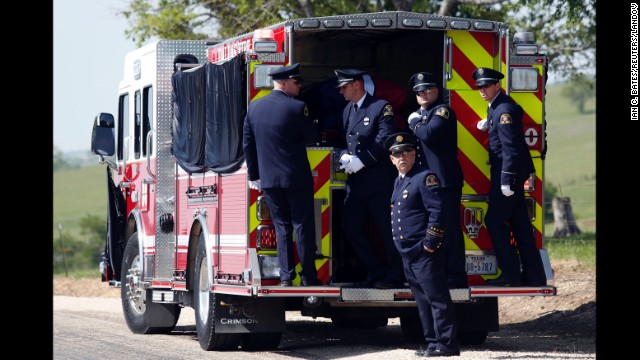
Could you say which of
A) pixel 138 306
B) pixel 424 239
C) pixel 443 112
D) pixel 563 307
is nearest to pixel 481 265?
pixel 424 239

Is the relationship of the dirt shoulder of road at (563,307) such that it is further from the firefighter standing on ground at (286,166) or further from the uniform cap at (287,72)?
the uniform cap at (287,72)

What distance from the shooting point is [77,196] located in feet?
375

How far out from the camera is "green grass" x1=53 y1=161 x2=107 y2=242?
99.6 m

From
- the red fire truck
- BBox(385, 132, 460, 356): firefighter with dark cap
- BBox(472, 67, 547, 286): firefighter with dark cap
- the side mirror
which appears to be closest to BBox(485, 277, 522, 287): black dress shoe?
BBox(472, 67, 547, 286): firefighter with dark cap

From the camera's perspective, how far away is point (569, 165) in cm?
9894

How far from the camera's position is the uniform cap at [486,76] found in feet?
41.0

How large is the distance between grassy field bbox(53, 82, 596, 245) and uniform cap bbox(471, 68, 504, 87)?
199 ft

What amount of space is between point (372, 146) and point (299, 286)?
56.9 inches

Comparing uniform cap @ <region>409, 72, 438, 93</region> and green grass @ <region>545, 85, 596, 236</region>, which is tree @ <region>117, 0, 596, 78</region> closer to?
uniform cap @ <region>409, 72, 438, 93</region>

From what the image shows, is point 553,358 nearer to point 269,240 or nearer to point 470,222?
point 470,222

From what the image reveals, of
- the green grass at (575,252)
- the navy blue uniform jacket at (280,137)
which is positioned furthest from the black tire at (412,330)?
the green grass at (575,252)

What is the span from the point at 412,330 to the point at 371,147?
282 centimetres

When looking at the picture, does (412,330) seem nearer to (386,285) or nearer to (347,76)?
(386,285)
